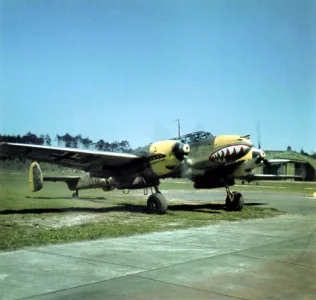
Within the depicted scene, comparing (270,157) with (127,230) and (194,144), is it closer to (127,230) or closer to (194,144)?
(194,144)

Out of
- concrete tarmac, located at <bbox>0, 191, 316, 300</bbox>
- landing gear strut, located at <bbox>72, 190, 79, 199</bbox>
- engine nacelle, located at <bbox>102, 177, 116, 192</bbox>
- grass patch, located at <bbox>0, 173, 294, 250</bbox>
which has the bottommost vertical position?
concrete tarmac, located at <bbox>0, 191, 316, 300</bbox>

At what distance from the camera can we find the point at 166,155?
15016mm

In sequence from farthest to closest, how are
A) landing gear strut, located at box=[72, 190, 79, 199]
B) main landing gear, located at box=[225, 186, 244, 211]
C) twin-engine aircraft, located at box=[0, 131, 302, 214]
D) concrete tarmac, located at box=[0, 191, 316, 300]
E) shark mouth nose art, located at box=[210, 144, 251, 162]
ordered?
landing gear strut, located at box=[72, 190, 79, 199] → main landing gear, located at box=[225, 186, 244, 211] → shark mouth nose art, located at box=[210, 144, 251, 162] → twin-engine aircraft, located at box=[0, 131, 302, 214] → concrete tarmac, located at box=[0, 191, 316, 300]

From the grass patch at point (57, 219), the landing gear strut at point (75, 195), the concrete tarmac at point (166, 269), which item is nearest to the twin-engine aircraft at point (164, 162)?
the landing gear strut at point (75, 195)

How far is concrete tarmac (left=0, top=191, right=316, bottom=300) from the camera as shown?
5.11 metres

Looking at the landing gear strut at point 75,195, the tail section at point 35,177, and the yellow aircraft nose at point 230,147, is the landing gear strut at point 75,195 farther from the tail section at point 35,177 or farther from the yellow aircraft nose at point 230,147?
the yellow aircraft nose at point 230,147

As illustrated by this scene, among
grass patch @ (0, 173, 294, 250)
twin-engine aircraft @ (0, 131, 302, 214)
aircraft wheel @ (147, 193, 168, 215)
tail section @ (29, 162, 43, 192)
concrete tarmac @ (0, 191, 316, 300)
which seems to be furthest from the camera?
aircraft wheel @ (147, 193, 168, 215)

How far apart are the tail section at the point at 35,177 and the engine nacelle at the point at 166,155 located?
3.82 meters

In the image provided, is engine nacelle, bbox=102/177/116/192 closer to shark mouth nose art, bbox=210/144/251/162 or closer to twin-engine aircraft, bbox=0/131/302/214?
twin-engine aircraft, bbox=0/131/302/214

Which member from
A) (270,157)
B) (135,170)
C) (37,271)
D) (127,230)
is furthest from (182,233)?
(270,157)

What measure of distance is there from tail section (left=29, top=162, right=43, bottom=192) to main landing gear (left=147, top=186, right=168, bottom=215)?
3806 mm

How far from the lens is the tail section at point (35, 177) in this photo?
1270cm

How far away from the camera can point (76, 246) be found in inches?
318

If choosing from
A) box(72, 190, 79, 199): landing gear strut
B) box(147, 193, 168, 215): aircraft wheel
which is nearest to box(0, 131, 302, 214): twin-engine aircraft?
box(147, 193, 168, 215): aircraft wheel
